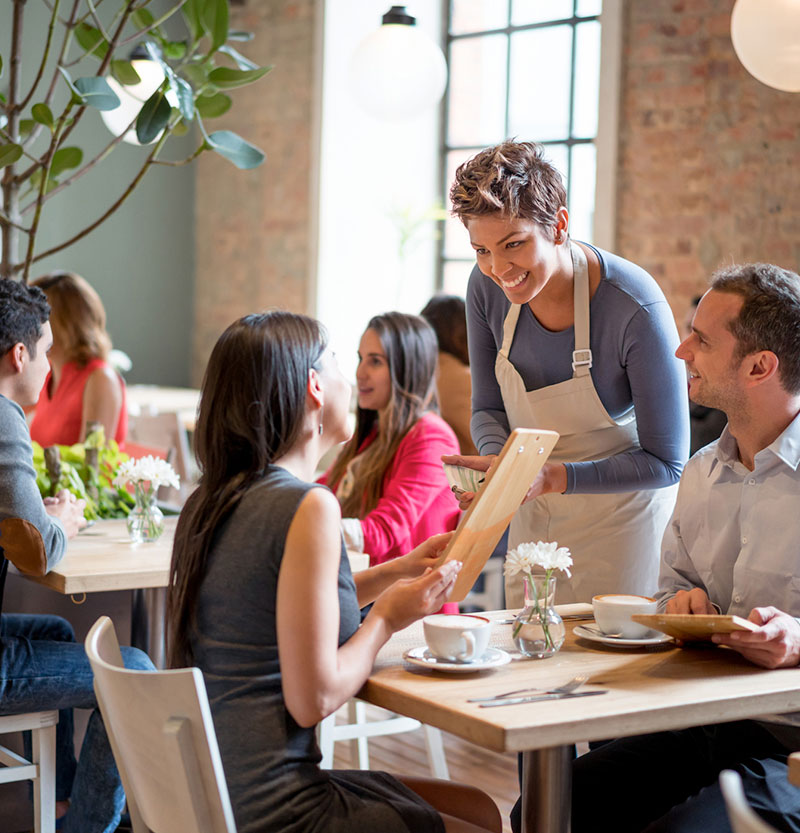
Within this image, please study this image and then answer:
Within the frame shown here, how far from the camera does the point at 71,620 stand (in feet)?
10.6

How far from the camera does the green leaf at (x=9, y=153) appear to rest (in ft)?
8.43

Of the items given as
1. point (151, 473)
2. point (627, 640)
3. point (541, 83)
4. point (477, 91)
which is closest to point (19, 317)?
point (151, 473)

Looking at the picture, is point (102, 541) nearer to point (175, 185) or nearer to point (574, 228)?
point (574, 228)

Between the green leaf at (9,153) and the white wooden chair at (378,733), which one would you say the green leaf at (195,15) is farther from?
the white wooden chair at (378,733)

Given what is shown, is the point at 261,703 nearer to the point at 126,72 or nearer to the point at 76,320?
the point at 126,72

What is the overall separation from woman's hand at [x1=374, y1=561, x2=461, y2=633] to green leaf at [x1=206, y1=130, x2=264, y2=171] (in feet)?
4.86

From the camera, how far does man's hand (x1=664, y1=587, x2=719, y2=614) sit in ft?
5.87

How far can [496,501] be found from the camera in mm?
1707

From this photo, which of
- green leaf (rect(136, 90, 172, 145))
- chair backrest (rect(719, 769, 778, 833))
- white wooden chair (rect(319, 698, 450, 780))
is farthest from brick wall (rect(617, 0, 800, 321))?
chair backrest (rect(719, 769, 778, 833))

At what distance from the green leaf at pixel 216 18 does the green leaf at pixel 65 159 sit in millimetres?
521

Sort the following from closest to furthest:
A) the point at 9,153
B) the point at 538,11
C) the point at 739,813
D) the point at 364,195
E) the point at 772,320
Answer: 1. the point at 739,813
2. the point at 772,320
3. the point at 9,153
4. the point at 538,11
5. the point at 364,195

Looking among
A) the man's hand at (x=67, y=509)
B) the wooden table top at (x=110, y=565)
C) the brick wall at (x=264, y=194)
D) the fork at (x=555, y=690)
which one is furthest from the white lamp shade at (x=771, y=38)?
the brick wall at (x=264, y=194)

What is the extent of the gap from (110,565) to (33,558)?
0.21 m

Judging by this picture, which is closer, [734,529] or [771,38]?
[734,529]
